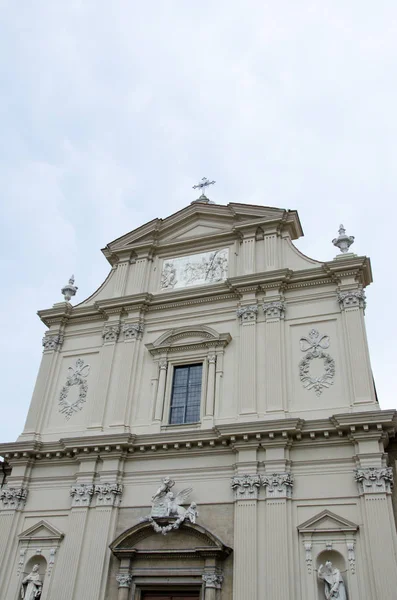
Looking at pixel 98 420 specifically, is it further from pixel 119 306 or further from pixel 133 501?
pixel 119 306

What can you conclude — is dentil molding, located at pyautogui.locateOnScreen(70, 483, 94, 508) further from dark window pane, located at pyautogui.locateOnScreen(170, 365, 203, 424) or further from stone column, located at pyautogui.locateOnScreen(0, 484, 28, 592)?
dark window pane, located at pyautogui.locateOnScreen(170, 365, 203, 424)

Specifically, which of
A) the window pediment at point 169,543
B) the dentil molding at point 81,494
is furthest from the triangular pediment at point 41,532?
the window pediment at point 169,543

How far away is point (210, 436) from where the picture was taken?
52.9 ft

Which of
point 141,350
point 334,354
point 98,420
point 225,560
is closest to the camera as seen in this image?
point 225,560

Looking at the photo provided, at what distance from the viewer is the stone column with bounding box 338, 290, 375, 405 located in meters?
15.5

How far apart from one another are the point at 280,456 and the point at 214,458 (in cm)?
202

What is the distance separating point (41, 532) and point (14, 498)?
4.80 ft

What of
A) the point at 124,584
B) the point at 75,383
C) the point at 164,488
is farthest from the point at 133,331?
the point at 124,584

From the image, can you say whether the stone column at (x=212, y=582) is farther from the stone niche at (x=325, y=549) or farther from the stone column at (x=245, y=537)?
the stone niche at (x=325, y=549)

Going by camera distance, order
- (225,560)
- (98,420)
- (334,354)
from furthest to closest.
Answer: (98,420), (334,354), (225,560)

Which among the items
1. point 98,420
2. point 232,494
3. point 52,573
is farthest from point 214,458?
point 52,573

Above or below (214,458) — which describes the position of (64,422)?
above

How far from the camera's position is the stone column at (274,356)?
16297 millimetres

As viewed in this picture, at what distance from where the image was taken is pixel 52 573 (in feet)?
52.9
